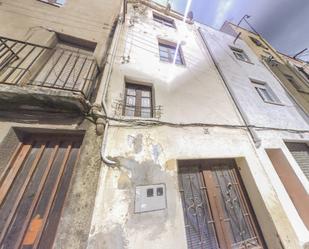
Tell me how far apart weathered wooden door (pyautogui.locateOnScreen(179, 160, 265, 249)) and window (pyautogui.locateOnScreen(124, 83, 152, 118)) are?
76.5 inches

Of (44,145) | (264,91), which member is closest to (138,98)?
(44,145)

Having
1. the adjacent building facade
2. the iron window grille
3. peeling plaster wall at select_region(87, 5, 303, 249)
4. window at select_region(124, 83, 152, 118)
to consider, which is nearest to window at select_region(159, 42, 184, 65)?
the adjacent building facade

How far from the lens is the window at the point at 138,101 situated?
153 inches

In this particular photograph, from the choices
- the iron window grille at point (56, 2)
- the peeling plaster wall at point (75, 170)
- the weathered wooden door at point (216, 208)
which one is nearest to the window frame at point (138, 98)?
the peeling plaster wall at point (75, 170)

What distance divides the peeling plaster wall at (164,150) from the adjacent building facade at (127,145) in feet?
0.08

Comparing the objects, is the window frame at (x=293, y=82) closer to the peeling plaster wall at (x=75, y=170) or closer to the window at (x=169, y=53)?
the window at (x=169, y=53)

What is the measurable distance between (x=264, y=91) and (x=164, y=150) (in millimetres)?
7191

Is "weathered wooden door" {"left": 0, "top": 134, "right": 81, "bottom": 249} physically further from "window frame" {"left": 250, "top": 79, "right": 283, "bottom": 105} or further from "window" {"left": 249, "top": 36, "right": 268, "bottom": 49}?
"window" {"left": 249, "top": 36, "right": 268, "bottom": 49}

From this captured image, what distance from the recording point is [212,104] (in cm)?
469

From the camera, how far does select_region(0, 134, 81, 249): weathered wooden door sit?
6.85 ft

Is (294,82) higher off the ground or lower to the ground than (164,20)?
lower

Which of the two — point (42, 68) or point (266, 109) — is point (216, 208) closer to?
point (266, 109)

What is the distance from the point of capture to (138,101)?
4.15m

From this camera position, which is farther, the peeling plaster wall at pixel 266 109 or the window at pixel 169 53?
the window at pixel 169 53
